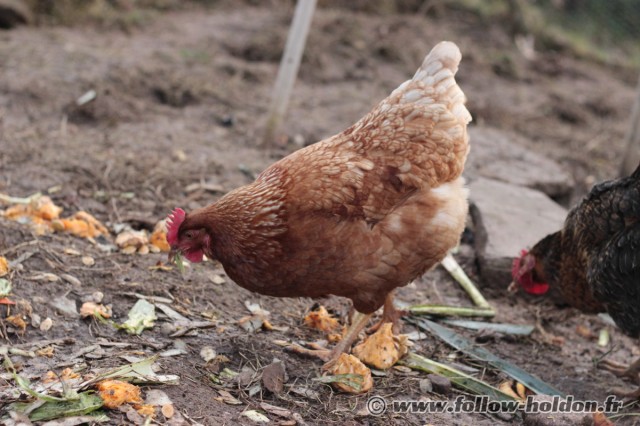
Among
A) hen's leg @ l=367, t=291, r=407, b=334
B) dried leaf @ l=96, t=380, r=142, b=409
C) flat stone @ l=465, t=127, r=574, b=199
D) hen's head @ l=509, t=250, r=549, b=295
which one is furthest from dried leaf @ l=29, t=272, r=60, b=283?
flat stone @ l=465, t=127, r=574, b=199

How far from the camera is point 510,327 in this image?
4176 mm

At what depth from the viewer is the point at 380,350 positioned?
3.46 m

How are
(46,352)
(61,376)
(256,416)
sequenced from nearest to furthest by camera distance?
1. (61,376)
2. (256,416)
3. (46,352)

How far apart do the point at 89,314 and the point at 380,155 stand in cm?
164

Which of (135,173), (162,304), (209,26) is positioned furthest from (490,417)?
(209,26)

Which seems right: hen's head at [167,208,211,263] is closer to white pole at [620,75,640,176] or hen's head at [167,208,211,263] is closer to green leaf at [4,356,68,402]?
green leaf at [4,356,68,402]

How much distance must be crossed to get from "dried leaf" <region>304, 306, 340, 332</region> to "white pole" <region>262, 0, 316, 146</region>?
2.39 m

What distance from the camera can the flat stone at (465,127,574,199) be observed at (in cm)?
586

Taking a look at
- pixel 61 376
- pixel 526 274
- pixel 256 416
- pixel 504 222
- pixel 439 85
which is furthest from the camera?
pixel 504 222

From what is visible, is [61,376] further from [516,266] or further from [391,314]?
[516,266]

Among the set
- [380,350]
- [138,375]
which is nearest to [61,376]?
[138,375]

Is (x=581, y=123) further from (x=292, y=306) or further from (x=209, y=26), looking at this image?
(x=292, y=306)

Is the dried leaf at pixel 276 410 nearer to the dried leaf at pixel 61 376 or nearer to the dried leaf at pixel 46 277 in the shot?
the dried leaf at pixel 61 376

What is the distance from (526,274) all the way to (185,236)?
7.26 feet
